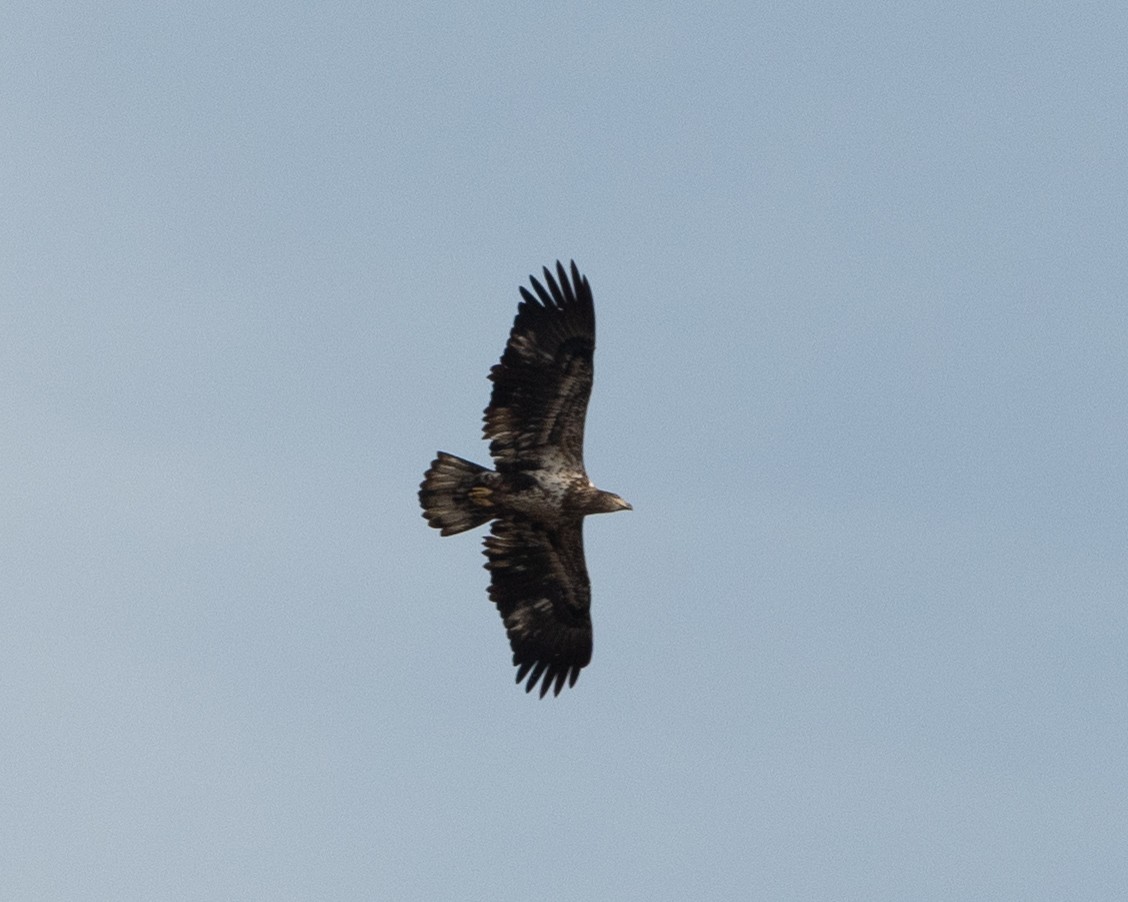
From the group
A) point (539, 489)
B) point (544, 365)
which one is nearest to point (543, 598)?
point (539, 489)

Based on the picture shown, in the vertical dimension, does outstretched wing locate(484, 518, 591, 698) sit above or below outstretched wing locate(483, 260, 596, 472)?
below

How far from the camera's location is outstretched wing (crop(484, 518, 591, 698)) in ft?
95.9

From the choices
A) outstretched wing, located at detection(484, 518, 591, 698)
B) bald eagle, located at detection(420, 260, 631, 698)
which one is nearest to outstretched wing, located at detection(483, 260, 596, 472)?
bald eagle, located at detection(420, 260, 631, 698)

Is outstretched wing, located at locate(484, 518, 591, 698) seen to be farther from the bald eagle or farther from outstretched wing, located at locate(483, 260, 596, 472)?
outstretched wing, located at locate(483, 260, 596, 472)

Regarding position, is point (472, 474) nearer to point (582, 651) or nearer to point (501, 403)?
point (501, 403)

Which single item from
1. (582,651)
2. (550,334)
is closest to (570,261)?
(550,334)

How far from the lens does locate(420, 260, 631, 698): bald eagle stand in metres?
27.9

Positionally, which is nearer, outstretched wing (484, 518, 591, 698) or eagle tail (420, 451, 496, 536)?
eagle tail (420, 451, 496, 536)

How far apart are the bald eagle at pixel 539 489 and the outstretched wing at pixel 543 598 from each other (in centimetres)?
1

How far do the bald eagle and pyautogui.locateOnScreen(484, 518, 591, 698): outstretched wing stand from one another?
13 millimetres

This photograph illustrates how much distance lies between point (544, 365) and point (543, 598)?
10.9 feet

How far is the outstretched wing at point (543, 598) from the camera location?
29219 millimetres

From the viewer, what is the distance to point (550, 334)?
27.8m

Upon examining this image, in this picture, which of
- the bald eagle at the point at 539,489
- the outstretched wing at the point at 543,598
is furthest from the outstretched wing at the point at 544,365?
the outstretched wing at the point at 543,598
